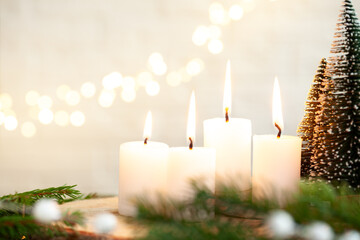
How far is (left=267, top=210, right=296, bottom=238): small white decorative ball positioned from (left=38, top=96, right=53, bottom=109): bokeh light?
2.41 ft

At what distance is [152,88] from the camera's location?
1.02 metres

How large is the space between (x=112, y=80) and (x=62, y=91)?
4.4 inches

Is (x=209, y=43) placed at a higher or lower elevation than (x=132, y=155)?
higher

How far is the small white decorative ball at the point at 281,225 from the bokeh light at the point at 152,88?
67cm

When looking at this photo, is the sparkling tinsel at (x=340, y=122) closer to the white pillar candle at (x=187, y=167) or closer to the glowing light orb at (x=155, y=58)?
the white pillar candle at (x=187, y=167)

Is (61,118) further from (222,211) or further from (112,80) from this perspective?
(222,211)

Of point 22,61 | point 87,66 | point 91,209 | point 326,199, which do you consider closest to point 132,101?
point 87,66

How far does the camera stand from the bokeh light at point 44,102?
100 cm

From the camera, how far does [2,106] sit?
1.00 metres

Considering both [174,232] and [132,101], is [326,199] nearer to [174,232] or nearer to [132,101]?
[174,232]

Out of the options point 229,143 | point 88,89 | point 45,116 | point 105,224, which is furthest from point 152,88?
point 105,224

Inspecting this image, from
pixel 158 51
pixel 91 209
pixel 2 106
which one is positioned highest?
pixel 158 51

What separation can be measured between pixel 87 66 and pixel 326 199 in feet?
2.25

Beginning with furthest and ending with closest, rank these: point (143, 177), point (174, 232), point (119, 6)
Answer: point (119, 6) < point (143, 177) < point (174, 232)
